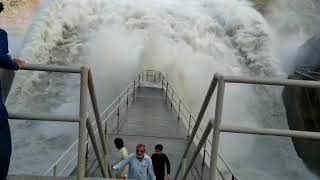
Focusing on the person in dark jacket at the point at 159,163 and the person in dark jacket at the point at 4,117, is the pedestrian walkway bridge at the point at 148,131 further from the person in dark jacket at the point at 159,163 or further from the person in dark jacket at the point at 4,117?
the person in dark jacket at the point at 159,163

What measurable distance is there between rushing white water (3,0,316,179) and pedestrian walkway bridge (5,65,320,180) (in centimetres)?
230

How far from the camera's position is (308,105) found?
11930 mm

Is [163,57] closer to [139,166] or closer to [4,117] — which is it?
[139,166]

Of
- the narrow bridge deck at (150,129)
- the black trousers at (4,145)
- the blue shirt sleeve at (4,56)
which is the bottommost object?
the narrow bridge deck at (150,129)

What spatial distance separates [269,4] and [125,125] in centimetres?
3258

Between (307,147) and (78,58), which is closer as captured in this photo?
(307,147)

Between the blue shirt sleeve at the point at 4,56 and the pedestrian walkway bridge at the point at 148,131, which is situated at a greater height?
the blue shirt sleeve at the point at 4,56

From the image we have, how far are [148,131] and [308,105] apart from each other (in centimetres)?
423

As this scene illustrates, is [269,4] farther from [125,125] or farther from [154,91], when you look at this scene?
[125,125]

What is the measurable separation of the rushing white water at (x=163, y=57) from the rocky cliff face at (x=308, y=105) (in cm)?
479

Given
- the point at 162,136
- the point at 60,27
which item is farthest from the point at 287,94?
the point at 60,27

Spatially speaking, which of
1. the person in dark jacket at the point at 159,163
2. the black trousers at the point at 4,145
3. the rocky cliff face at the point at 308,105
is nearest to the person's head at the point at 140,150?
the person in dark jacket at the point at 159,163

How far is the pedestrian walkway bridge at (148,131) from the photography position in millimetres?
3299

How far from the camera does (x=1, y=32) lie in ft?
10.5
